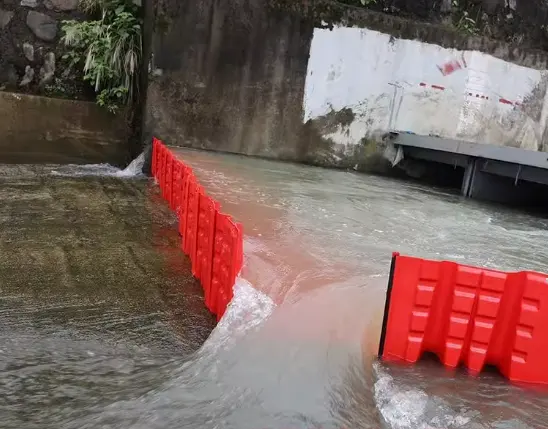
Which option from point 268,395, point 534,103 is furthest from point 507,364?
point 534,103

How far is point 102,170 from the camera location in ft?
30.9

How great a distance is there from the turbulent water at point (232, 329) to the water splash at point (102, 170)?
1878 millimetres

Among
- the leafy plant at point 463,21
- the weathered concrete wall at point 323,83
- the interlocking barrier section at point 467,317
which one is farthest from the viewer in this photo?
the leafy plant at point 463,21

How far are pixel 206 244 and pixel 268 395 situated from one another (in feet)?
6.07

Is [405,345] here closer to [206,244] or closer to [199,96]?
[206,244]

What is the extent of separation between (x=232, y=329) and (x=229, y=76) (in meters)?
7.74

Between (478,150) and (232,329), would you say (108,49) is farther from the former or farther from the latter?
(232,329)

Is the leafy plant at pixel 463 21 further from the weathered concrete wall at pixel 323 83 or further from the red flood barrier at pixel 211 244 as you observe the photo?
the red flood barrier at pixel 211 244

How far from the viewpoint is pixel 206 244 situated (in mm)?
4379

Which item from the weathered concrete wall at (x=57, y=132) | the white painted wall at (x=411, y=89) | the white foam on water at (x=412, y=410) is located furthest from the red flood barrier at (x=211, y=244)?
the white painted wall at (x=411, y=89)

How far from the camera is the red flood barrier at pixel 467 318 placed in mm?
3029

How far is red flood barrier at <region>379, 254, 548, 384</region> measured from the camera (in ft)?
9.94

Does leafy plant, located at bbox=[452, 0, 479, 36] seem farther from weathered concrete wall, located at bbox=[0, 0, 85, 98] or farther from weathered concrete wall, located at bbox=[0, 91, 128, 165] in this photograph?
weathered concrete wall, located at bbox=[0, 0, 85, 98]

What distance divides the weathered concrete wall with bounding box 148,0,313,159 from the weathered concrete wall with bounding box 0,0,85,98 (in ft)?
5.83
